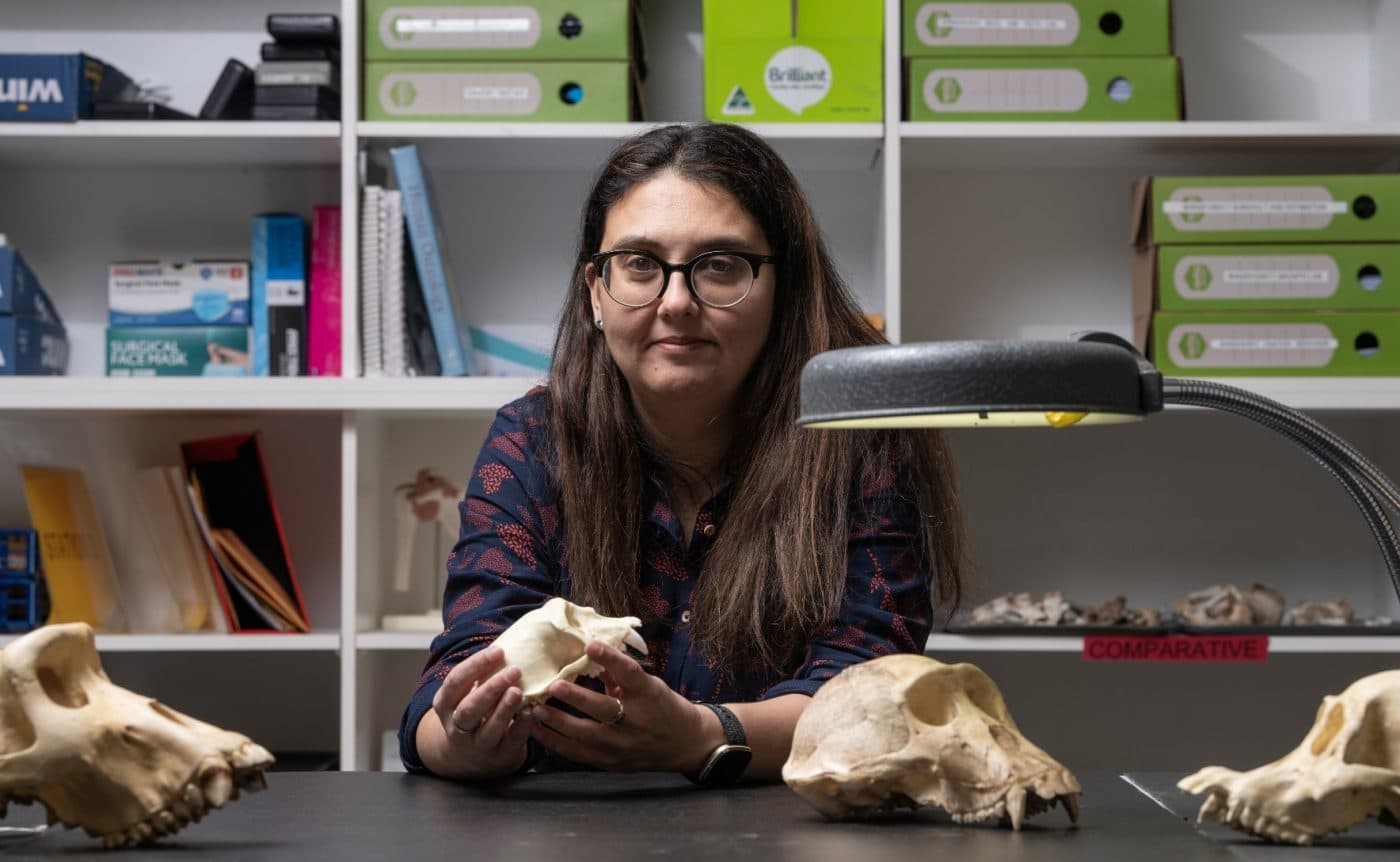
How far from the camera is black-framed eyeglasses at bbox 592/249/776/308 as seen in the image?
141 centimetres

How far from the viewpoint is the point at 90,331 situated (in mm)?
2443

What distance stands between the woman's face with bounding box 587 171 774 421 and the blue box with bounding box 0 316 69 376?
1.16 metres

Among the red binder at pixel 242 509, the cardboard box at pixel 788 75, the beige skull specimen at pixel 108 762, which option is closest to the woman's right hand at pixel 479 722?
the beige skull specimen at pixel 108 762

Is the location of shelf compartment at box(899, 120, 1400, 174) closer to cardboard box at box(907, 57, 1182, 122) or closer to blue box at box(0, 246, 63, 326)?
cardboard box at box(907, 57, 1182, 122)

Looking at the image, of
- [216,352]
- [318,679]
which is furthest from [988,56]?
[318,679]

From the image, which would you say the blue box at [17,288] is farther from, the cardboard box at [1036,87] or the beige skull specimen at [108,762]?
the beige skull specimen at [108,762]

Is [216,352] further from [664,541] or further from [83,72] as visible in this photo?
[664,541]

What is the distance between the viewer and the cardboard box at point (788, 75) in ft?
7.09

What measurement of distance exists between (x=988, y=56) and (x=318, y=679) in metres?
1.49

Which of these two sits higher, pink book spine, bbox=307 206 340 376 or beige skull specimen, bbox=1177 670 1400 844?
pink book spine, bbox=307 206 340 376

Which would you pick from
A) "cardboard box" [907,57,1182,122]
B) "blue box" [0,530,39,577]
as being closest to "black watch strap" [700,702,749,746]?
"cardboard box" [907,57,1182,122]

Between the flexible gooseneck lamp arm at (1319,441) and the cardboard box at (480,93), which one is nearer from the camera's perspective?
the flexible gooseneck lamp arm at (1319,441)

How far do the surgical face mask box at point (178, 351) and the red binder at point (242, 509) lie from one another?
0.12 meters

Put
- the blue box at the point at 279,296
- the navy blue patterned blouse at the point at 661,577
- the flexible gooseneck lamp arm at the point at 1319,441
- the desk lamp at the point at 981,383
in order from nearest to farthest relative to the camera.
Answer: the desk lamp at the point at 981,383, the flexible gooseneck lamp arm at the point at 1319,441, the navy blue patterned blouse at the point at 661,577, the blue box at the point at 279,296
